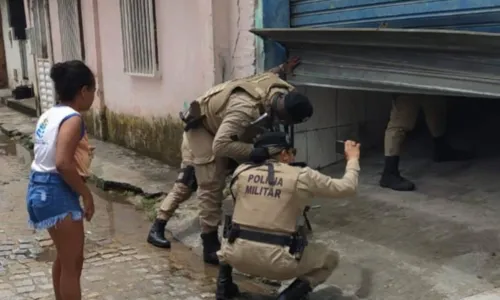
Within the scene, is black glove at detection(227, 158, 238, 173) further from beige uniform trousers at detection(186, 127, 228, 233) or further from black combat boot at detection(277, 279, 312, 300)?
black combat boot at detection(277, 279, 312, 300)

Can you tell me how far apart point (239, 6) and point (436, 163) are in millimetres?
2482

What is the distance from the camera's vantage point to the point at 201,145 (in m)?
4.62

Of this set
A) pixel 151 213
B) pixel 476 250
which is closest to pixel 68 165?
pixel 476 250

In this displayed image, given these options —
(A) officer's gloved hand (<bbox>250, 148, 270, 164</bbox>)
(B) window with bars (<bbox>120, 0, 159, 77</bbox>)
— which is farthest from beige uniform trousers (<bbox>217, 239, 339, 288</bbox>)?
(B) window with bars (<bbox>120, 0, 159, 77</bbox>)

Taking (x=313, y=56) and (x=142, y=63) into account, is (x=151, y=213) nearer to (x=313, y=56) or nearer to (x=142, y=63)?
(x=313, y=56)

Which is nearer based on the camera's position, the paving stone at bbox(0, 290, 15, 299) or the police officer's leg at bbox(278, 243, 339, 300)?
the police officer's leg at bbox(278, 243, 339, 300)

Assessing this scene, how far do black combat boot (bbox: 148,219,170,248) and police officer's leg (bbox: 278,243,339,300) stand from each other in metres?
1.72

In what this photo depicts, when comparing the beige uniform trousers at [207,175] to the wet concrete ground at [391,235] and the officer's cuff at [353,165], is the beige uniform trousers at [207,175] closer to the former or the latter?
the wet concrete ground at [391,235]

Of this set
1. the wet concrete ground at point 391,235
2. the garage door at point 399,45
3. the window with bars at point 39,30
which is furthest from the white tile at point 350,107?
the window with bars at point 39,30

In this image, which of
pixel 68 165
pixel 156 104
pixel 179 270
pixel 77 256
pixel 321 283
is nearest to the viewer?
pixel 68 165

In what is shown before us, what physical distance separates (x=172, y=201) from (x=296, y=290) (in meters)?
1.78

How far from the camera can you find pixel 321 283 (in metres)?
3.78

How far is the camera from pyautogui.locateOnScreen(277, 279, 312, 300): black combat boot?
144 inches

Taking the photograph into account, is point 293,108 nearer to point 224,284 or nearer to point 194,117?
point 194,117
